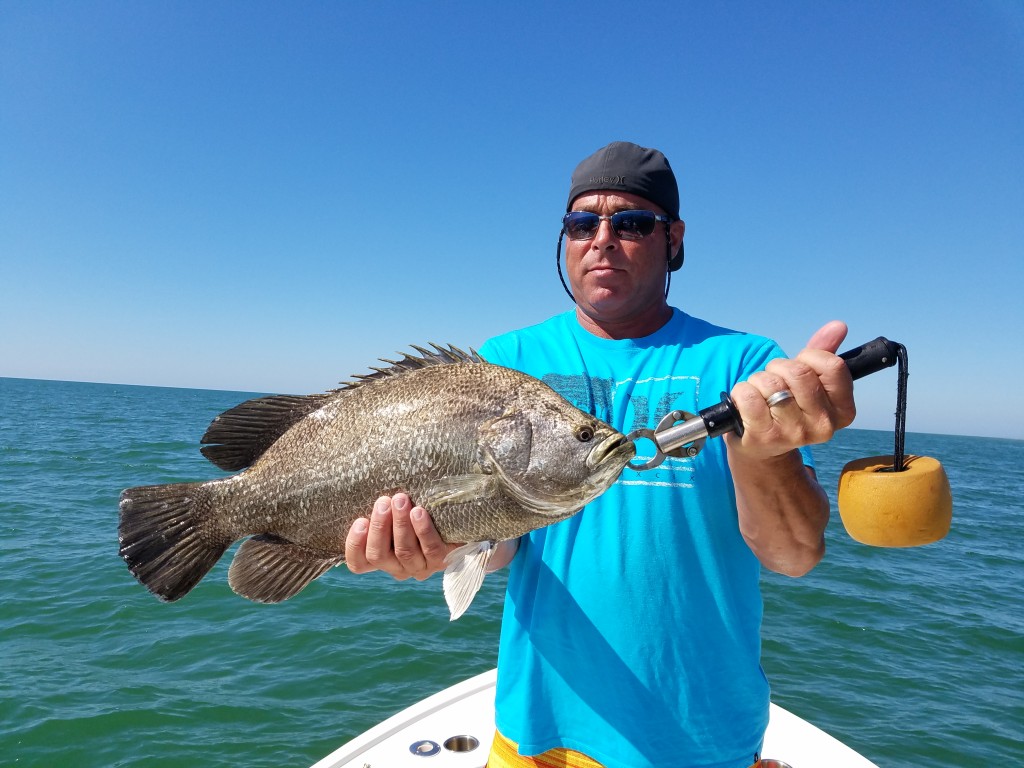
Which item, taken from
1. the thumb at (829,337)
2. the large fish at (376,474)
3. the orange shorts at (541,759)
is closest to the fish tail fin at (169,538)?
the large fish at (376,474)

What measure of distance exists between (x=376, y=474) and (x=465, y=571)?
552mm

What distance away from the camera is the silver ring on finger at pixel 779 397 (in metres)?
1.83

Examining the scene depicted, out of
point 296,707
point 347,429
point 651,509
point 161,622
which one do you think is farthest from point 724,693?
point 161,622

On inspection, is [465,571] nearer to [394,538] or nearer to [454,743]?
[394,538]

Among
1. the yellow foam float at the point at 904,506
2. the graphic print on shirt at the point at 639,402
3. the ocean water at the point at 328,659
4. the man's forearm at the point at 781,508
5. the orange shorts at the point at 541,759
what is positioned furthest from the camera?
the ocean water at the point at 328,659

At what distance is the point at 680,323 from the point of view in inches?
116

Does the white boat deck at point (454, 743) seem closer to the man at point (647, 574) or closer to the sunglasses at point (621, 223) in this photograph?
the man at point (647, 574)

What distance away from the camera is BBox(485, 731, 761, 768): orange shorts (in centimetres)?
246

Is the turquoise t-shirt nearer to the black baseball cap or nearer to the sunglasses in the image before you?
the sunglasses

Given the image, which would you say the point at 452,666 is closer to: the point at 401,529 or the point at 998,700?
the point at 401,529

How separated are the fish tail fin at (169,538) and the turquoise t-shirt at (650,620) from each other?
1411 mm

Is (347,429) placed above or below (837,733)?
above

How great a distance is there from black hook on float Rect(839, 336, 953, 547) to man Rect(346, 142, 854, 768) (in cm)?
34

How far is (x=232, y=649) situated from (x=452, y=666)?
331 centimetres
